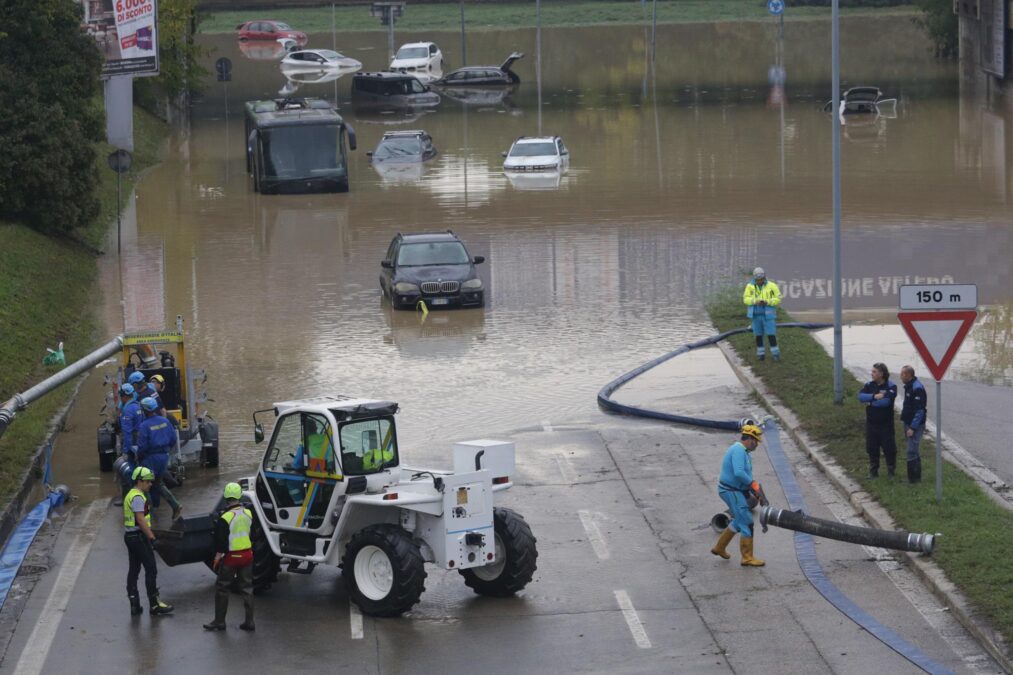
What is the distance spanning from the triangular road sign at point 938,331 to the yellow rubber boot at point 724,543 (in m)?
2.73

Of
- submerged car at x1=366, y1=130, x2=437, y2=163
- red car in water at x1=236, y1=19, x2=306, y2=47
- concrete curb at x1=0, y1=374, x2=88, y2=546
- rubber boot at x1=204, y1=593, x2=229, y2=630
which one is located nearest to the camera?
rubber boot at x1=204, y1=593, x2=229, y2=630

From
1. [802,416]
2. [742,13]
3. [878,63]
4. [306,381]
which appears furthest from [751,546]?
[742,13]

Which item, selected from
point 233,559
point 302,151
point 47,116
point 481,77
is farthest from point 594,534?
point 481,77

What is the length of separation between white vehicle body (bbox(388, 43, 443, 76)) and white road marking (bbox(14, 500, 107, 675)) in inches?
2575

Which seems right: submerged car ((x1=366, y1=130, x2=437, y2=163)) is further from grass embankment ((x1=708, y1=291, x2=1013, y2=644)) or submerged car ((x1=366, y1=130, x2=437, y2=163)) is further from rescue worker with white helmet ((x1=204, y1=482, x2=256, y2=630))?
rescue worker with white helmet ((x1=204, y1=482, x2=256, y2=630))

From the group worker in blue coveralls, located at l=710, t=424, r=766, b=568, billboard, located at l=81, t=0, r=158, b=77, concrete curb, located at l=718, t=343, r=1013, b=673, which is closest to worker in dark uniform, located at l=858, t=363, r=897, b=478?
concrete curb, located at l=718, t=343, r=1013, b=673

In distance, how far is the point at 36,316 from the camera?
1089 inches

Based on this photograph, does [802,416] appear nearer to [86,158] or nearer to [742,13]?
[86,158]

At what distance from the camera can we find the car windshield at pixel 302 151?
46.5 metres

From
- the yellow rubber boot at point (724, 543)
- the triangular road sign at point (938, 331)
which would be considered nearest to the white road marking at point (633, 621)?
the yellow rubber boot at point (724, 543)

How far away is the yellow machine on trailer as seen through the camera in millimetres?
20094

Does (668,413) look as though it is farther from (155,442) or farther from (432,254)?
(432,254)

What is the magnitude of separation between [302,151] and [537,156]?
767 cm

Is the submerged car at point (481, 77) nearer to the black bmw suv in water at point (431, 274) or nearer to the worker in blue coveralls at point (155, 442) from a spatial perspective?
the black bmw suv in water at point (431, 274)
